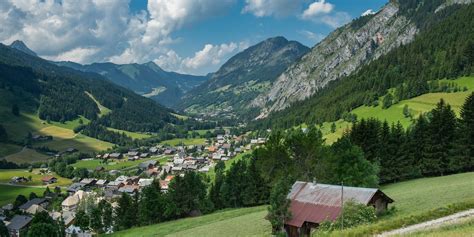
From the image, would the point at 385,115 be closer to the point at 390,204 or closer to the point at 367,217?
the point at 390,204

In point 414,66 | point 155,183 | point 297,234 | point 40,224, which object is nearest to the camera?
point 297,234

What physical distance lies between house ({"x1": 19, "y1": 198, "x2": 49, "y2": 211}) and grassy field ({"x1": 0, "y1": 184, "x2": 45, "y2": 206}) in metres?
12.2

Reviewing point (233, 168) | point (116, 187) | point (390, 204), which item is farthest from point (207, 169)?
point (390, 204)

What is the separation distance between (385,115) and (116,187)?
376 feet

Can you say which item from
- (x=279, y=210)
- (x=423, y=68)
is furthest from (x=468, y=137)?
(x=423, y=68)

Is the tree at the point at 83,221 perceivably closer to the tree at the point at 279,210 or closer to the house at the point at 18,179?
the tree at the point at 279,210

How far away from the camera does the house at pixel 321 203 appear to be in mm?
41344

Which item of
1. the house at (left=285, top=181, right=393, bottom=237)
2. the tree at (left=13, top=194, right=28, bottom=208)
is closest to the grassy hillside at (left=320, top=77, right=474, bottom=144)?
the house at (left=285, top=181, right=393, bottom=237)

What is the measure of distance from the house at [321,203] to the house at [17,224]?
102 meters

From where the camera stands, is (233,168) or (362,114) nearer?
(233,168)

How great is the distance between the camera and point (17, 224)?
12069 cm

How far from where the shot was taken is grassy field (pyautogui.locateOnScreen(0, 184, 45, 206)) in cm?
15191

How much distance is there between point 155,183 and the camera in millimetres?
91875

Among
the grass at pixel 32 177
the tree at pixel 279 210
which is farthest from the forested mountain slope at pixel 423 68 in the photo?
the tree at pixel 279 210
